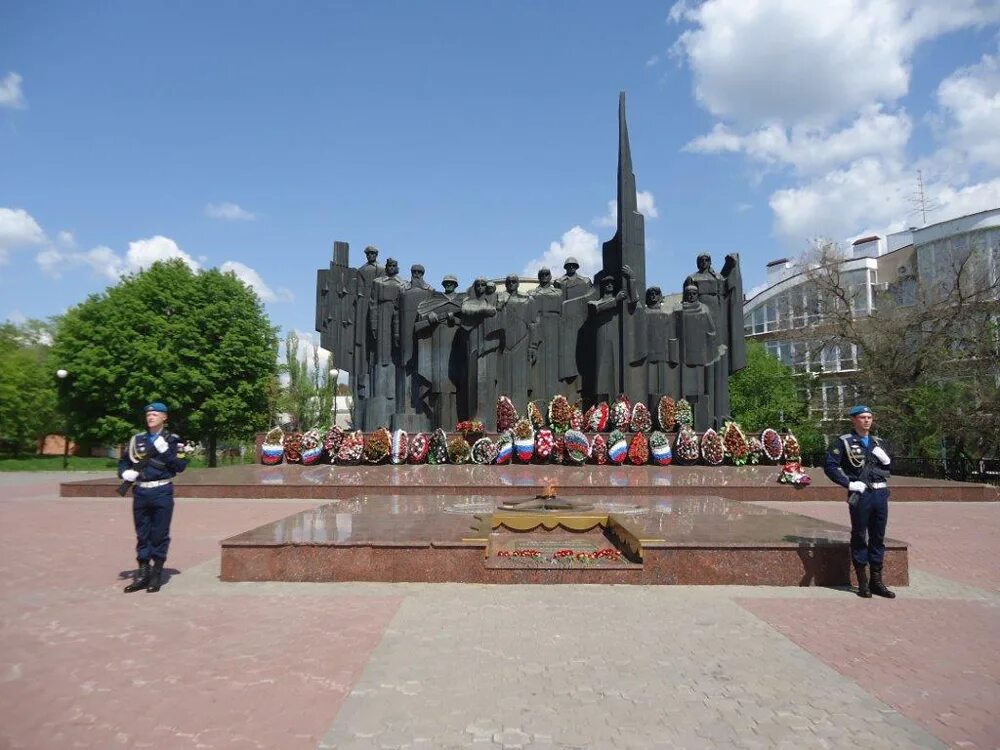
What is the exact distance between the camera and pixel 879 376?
26.0 meters

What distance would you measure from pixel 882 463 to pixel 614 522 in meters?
2.72

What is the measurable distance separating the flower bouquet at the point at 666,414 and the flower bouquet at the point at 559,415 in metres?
2.11

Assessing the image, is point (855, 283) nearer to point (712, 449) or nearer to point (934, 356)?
point (934, 356)

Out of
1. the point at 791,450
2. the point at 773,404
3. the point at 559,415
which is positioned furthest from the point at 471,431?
the point at 773,404

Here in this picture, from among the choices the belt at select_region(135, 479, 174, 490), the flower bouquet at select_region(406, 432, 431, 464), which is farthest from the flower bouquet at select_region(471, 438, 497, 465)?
the belt at select_region(135, 479, 174, 490)

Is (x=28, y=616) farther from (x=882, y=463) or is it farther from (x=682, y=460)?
(x=682, y=460)

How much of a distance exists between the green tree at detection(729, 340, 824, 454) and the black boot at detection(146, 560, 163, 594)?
30.4 meters

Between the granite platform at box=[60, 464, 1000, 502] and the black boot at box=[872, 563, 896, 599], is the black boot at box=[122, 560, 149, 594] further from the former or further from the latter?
the granite platform at box=[60, 464, 1000, 502]

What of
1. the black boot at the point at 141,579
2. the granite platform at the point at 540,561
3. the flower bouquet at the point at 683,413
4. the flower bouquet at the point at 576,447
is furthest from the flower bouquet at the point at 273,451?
the black boot at the point at 141,579

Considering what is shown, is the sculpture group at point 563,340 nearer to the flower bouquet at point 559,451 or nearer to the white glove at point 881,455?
the flower bouquet at point 559,451

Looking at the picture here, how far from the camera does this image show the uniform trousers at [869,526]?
582 centimetres

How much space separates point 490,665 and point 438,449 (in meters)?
11.5

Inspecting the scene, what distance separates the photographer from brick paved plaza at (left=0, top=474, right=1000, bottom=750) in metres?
3.23

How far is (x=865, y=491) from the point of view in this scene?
5.86 meters
